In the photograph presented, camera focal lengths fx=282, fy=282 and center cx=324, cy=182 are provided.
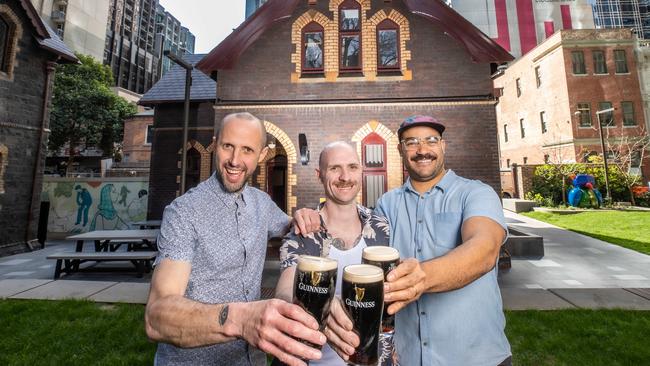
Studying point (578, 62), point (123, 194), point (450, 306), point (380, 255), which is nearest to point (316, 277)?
point (380, 255)

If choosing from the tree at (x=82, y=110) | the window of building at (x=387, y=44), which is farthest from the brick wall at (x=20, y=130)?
the tree at (x=82, y=110)

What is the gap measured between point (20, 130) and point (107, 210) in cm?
474

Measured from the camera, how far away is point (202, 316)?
1012 millimetres

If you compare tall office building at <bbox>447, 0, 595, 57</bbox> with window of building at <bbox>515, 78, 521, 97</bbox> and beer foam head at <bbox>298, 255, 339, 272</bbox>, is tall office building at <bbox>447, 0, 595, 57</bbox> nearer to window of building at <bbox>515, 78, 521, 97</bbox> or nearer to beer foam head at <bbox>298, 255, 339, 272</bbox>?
window of building at <bbox>515, 78, 521, 97</bbox>

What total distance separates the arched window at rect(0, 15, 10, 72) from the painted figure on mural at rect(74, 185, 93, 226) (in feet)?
18.9

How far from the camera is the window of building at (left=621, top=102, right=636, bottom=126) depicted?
24.3m

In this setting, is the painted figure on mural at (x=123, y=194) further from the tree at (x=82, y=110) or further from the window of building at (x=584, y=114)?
the window of building at (x=584, y=114)

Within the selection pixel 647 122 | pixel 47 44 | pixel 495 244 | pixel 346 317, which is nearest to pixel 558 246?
pixel 495 244

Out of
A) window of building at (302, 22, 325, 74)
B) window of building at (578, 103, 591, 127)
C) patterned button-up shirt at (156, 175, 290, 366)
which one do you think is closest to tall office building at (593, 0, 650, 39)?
window of building at (578, 103, 591, 127)

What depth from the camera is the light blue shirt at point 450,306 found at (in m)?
1.68

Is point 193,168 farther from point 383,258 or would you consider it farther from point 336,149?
point 383,258

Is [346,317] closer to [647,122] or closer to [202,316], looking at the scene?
[202,316]

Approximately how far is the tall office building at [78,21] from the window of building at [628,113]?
61.1 metres

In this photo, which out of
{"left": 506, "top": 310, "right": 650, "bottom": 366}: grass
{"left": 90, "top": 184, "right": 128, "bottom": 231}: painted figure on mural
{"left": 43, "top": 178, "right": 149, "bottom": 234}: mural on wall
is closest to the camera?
{"left": 506, "top": 310, "right": 650, "bottom": 366}: grass
